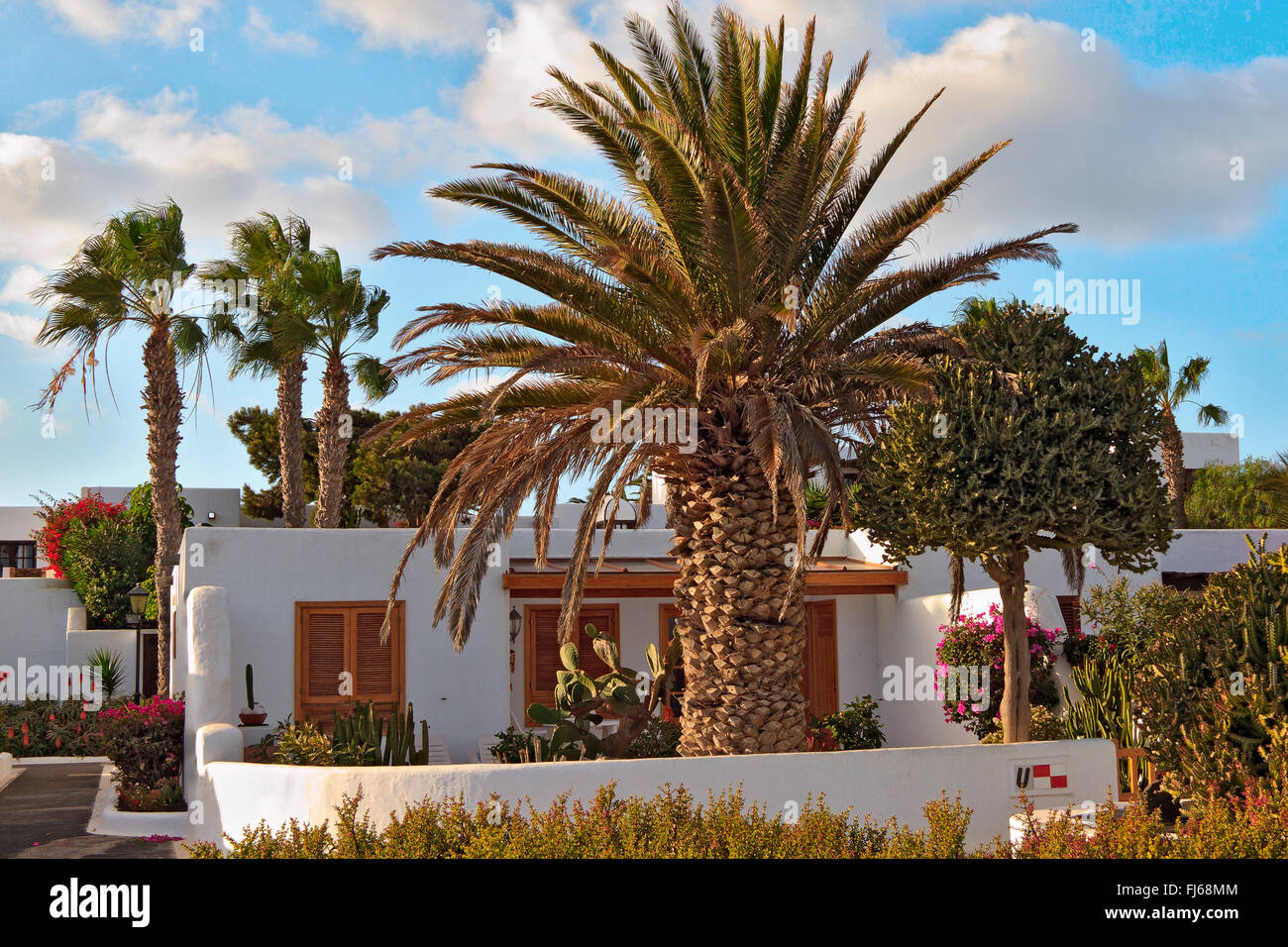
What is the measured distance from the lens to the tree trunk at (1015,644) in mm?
10250

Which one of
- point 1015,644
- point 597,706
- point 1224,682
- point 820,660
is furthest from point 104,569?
point 1224,682

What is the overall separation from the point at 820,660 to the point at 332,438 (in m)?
10.3

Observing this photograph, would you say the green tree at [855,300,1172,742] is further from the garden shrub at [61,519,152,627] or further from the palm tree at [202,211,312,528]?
the garden shrub at [61,519,152,627]

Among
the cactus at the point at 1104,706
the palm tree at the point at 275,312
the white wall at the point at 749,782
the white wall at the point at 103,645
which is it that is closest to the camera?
the white wall at the point at 749,782

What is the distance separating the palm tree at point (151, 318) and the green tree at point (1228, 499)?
27170 millimetres

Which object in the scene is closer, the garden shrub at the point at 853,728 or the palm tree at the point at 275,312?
the garden shrub at the point at 853,728

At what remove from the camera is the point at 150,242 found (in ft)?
60.7

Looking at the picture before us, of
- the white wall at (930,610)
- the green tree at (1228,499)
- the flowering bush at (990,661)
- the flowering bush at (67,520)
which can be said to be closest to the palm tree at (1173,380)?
the green tree at (1228,499)

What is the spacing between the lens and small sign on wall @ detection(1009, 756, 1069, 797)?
386 inches

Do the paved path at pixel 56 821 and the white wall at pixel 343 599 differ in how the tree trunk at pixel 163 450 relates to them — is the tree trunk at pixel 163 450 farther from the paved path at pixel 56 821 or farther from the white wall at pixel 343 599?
the white wall at pixel 343 599

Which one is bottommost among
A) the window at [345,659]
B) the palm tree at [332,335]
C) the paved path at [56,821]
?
the paved path at [56,821]

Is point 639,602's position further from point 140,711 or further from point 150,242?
point 150,242

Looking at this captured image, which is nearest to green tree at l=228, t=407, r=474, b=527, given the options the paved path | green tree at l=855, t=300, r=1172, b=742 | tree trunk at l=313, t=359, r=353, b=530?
tree trunk at l=313, t=359, r=353, b=530

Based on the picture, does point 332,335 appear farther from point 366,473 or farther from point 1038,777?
point 1038,777
